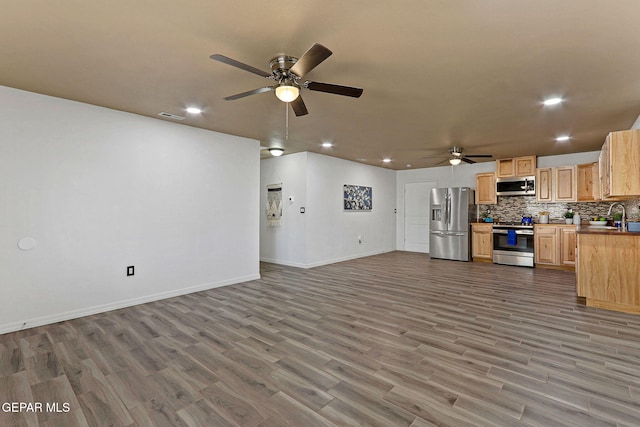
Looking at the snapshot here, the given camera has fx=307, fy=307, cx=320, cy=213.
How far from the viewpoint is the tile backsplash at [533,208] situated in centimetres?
638

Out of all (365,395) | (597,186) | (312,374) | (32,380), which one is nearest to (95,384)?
(32,380)

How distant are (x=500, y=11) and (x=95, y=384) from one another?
12.0 ft

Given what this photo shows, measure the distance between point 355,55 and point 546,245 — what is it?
627cm

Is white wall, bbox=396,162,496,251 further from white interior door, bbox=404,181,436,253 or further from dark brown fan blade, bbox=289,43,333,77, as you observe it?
dark brown fan blade, bbox=289,43,333,77

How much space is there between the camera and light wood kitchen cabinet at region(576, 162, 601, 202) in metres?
6.11

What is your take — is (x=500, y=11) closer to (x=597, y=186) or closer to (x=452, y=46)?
(x=452, y=46)

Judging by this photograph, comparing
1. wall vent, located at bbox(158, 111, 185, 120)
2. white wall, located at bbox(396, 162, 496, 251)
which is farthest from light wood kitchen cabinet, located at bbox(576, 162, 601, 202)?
wall vent, located at bbox(158, 111, 185, 120)

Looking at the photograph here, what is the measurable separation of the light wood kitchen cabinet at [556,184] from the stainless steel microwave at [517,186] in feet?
0.36

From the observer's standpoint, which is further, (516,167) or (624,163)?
(516,167)

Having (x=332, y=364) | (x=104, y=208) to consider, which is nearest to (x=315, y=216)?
(x=104, y=208)

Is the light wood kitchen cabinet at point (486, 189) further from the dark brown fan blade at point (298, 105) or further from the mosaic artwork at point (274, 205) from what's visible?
the dark brown fan blade at point (298, 105)

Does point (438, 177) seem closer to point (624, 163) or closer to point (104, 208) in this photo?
point (624, 163)

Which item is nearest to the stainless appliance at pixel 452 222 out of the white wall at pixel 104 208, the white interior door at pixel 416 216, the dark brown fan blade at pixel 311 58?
the white interior door at pixel 416 216

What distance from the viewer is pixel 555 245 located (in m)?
6.31
